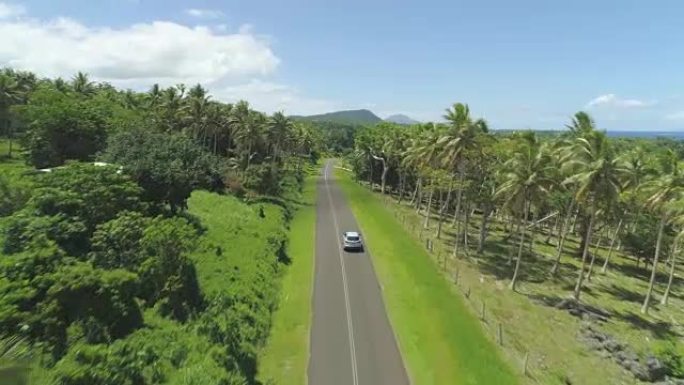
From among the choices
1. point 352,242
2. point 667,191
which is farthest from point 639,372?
point 352,242

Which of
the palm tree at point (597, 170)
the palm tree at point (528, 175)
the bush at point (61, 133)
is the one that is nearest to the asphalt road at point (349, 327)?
the palm tree at point (528, 175)

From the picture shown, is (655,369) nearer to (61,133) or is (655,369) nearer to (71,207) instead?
(71,207)

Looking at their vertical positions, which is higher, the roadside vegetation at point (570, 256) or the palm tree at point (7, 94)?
the palm tree at point (7, 94)

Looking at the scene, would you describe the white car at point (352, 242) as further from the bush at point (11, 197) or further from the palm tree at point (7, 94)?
the palm tree at point (7, 94)

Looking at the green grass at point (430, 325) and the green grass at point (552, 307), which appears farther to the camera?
the green grass at point (552, 307)

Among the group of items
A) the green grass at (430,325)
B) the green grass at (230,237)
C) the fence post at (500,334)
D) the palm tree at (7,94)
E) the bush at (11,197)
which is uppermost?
the palm tree at (7,94)

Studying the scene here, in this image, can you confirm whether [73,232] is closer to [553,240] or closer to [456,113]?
[456,113]

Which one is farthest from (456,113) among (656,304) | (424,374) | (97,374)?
(97,374)
